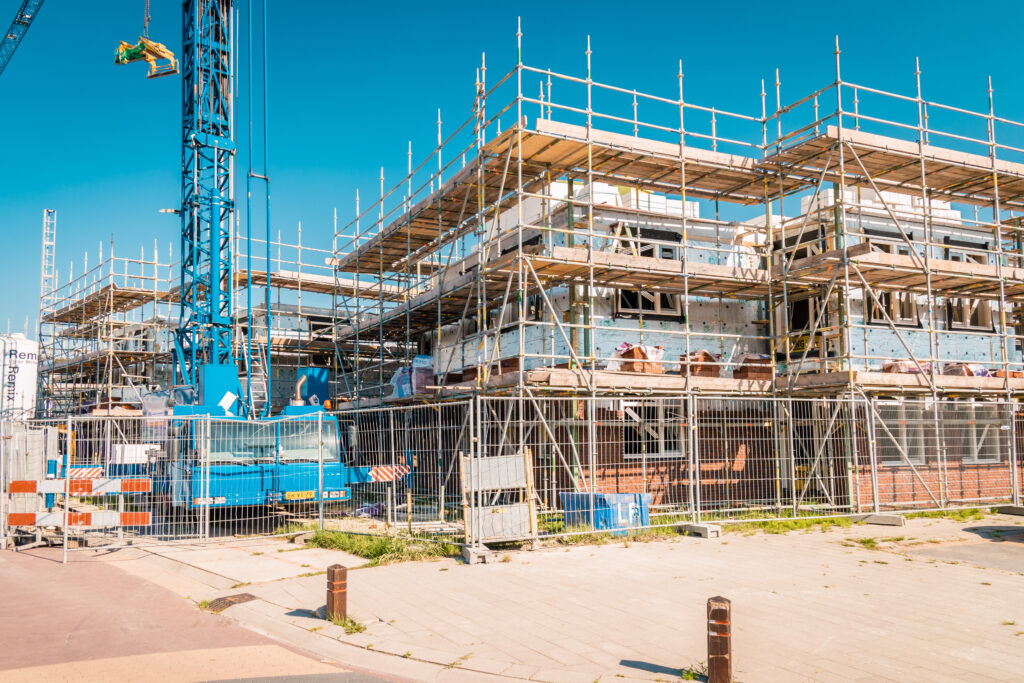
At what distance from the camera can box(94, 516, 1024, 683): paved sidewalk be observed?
653cm

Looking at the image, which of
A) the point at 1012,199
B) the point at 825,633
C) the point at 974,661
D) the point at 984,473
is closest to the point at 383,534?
the point at 825,633

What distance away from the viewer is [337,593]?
26.6 feet

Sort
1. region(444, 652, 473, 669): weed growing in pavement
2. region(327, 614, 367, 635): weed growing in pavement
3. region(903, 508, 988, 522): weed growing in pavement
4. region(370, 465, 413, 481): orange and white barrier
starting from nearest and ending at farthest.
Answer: region(444, 652, 473, 669): weed growing in pavement < region(327, 614, 367, 635): weed growing in pavement < region(370, 465, 413, 481): orange and white barrier < region(903, 508, 988, 522): weed growing in pavement

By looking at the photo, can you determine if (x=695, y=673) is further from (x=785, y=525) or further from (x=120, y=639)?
(x=785, y=525)

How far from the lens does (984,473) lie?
1862cm

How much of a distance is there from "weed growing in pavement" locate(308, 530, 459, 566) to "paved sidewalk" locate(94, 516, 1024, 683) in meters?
0.40

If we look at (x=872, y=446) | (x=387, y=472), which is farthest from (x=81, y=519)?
(x=872, y=446)

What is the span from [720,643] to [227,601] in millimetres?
5777

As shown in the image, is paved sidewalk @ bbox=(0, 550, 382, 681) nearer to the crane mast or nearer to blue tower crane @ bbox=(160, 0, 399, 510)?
blue tower crane @ bbox=(160, 0, 399, 510)

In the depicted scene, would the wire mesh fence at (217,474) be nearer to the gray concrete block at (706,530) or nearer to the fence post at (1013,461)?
the gray concrete block at (706,530)

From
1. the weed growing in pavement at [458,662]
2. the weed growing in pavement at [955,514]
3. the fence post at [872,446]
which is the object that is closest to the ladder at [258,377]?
the fence post at [872,446]

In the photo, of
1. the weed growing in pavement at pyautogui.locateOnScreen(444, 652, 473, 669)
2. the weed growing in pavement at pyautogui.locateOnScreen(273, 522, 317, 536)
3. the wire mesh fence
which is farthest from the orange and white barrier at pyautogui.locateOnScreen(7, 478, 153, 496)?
the weed growing in pavement at pyautogui.locateOnScreen(444, 652, 473, 669)

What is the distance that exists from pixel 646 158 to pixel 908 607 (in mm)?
11183

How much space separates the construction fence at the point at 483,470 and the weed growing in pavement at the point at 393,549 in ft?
1.28
